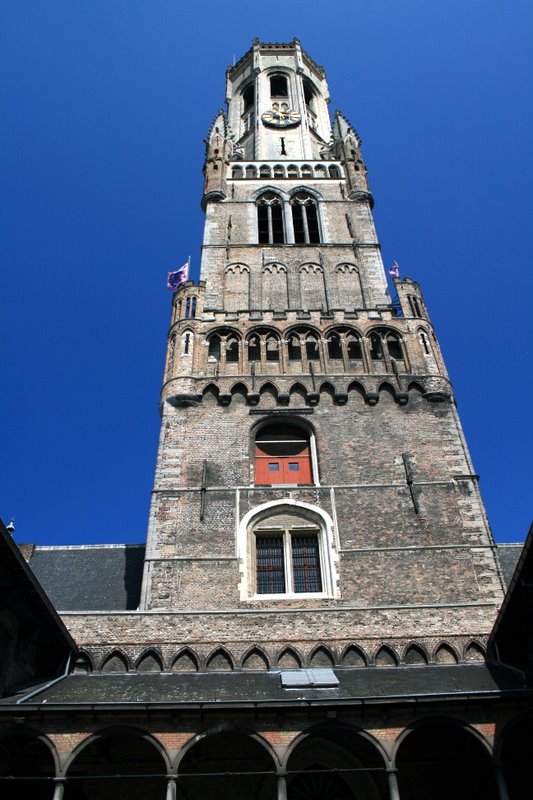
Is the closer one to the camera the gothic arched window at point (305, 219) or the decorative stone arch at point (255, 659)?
the decorative stone arch at point (255, 659)

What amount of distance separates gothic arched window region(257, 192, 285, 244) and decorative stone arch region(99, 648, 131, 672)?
→ 18.4 meters

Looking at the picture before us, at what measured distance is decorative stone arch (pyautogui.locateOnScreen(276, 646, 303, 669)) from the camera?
14.9 metres

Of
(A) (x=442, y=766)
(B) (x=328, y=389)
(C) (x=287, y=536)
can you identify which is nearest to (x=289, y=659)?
(C) (x=287, y=536)

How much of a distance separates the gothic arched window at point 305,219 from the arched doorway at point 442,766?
1993 centimetres

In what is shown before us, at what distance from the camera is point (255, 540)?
17.7 metres

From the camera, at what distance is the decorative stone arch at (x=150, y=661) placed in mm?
14883

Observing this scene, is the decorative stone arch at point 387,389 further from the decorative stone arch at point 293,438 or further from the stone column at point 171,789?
the stone column at point 171,789

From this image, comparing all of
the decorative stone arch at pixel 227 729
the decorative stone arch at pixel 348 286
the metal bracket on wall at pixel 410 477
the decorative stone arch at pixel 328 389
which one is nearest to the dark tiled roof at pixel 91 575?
the decorative stone arch at pixel 227 729

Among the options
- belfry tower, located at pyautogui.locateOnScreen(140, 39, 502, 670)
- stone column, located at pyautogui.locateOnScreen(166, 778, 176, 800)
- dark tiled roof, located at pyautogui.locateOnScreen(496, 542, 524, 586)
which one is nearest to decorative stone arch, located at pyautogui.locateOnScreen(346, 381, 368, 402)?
belfry tower, located at pyautogui.locateOnScreen(140, 39, 502, 670)

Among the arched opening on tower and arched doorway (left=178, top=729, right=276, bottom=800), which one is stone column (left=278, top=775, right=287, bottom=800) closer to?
arched doorway (left=178, top=729, right=276, bottom=800)

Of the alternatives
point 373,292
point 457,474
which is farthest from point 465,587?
point 373,292

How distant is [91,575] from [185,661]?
16.6ft

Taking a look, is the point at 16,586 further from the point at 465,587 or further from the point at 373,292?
the point at 373,292

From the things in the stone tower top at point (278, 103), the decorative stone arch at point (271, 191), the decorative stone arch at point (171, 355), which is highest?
the stone tower top at point (278, 103)
